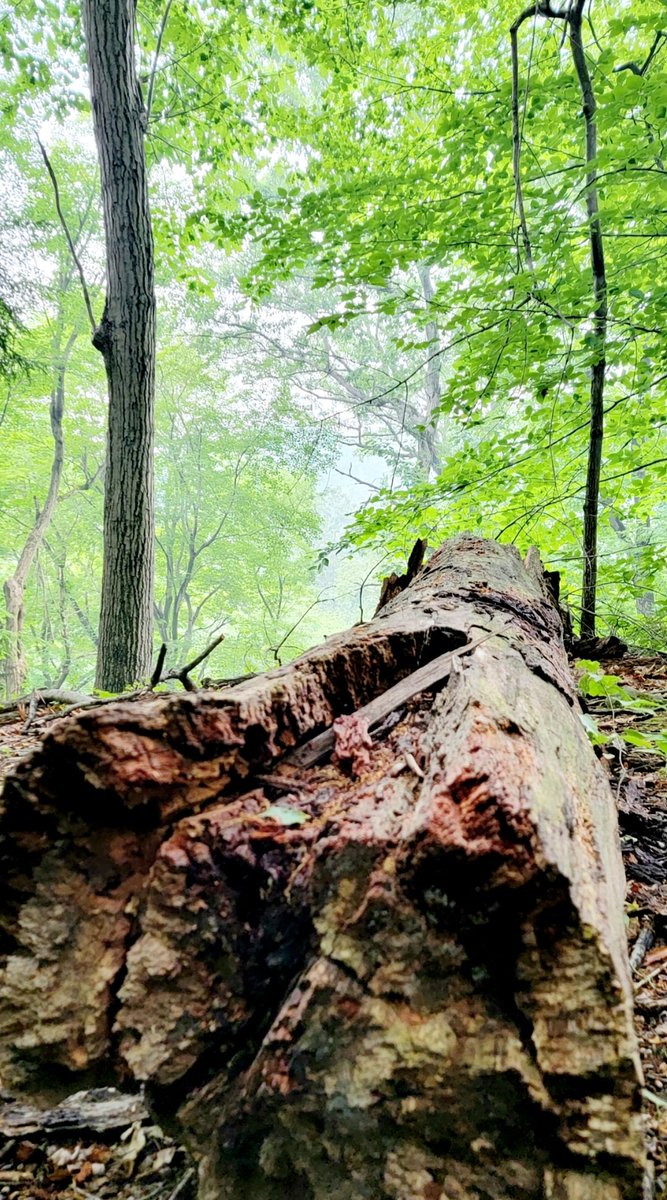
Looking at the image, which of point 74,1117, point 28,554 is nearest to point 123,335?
point 74,1117

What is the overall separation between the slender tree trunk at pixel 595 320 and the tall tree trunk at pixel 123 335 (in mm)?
3095

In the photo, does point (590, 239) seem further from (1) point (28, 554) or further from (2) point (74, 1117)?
(1) point (28, 554)

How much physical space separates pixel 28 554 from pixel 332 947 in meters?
14.1

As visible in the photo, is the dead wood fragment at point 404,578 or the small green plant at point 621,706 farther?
the dead wood fragment at point 404,578

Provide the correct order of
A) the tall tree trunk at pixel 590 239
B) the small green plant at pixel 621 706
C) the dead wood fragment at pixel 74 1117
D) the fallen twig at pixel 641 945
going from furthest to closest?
the tall tree trunk at pixel 590 239 < the small green plant at pixel 621 706 < the fallen twig at pixel 641 945 < the dead wood fragment at pixel 74 1117

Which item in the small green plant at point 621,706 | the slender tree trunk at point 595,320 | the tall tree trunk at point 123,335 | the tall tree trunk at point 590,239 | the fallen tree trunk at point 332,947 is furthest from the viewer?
the tall tree trunk at point 123,335

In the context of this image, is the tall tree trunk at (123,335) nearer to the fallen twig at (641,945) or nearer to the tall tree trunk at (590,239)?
the tall tree trunk at (590,239)

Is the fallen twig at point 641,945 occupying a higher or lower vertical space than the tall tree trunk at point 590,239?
lower

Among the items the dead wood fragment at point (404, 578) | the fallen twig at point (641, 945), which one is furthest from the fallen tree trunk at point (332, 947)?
the dead wood fragment at point (404, 578)

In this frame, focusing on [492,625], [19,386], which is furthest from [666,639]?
[19,386]

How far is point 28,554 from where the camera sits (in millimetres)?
12844

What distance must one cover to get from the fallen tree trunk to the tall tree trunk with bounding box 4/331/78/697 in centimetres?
1165

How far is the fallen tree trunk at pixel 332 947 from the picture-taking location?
26.5 inches

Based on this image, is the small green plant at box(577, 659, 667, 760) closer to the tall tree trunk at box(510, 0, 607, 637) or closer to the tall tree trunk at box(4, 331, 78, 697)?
the tall tree trunk at box(510, 0, 607, 637)
